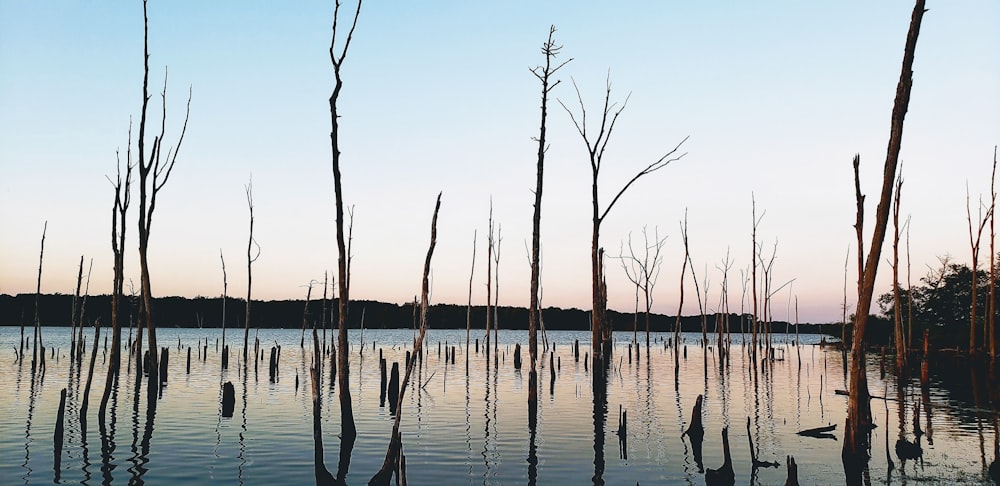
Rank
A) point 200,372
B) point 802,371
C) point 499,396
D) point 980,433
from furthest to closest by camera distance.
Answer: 1. point 802,371
2. point 200,372
3. point 499,396
4. point 980,433

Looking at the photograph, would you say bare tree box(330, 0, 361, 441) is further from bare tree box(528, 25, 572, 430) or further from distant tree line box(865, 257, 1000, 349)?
distant tree line box(865, 257, 1000, 349)

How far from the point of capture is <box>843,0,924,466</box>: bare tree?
35.3 ft

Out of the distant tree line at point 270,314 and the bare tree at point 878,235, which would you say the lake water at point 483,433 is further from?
the distant tree line at point 270,314

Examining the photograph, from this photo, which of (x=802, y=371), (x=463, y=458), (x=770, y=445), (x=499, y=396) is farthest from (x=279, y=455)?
(x=802, y=371)

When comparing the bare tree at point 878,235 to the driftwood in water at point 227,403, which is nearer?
the bare tree at point 878,235

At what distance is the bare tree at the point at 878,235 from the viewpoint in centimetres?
1075

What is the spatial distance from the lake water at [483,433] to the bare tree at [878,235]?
1.04 m

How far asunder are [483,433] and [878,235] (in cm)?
970

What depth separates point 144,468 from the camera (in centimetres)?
1270

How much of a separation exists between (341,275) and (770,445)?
30.7 feet

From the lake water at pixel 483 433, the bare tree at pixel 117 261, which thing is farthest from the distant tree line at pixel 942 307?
the bare tree at pixel 117 261

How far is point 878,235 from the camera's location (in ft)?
35.3

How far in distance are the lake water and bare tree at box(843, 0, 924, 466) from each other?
1039 mm

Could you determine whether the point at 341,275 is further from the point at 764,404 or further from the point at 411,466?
the point at 764,404
